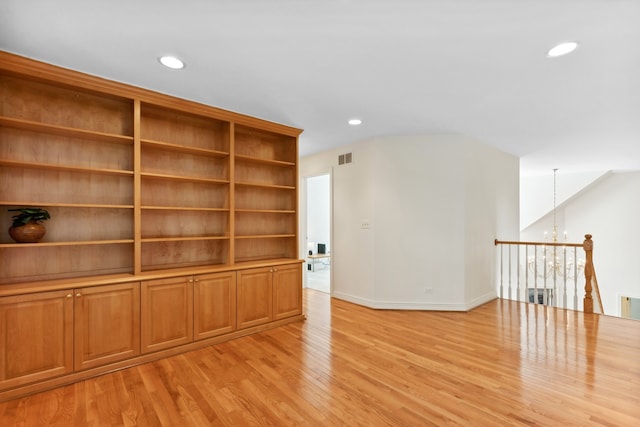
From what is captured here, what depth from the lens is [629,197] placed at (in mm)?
7953

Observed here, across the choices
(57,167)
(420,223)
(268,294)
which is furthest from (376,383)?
(57,167)

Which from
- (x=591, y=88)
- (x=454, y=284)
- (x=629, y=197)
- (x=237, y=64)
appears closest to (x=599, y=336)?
(x=454, y=284)

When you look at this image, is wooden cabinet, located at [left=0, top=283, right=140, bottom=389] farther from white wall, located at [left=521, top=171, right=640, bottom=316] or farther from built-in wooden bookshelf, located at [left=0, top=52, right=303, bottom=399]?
white wall, located at [left=521, top=171, right=640, bottom=316]

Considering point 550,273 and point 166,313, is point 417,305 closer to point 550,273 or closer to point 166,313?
point 166,313

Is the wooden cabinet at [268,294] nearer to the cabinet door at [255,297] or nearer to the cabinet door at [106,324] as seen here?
the cabinet door at [255,297]

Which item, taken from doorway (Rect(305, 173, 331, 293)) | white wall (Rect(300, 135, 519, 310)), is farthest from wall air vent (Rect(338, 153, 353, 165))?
doorway (Rect(305, 173, 331, 293))

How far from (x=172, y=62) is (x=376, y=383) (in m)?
3.12

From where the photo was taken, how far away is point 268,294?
3811mm

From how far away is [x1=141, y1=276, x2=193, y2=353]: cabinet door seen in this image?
290cm

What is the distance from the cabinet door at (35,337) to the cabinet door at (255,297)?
1.54m

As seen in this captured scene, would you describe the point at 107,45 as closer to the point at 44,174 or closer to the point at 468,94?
the point at 44,174

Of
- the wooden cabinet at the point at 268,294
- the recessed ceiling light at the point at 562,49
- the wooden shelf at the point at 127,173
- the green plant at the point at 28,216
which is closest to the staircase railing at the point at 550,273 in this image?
the recessed ceiling light at the point at 562,49

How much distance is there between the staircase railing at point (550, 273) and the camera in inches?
176

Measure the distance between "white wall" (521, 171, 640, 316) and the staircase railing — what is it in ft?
1.90
